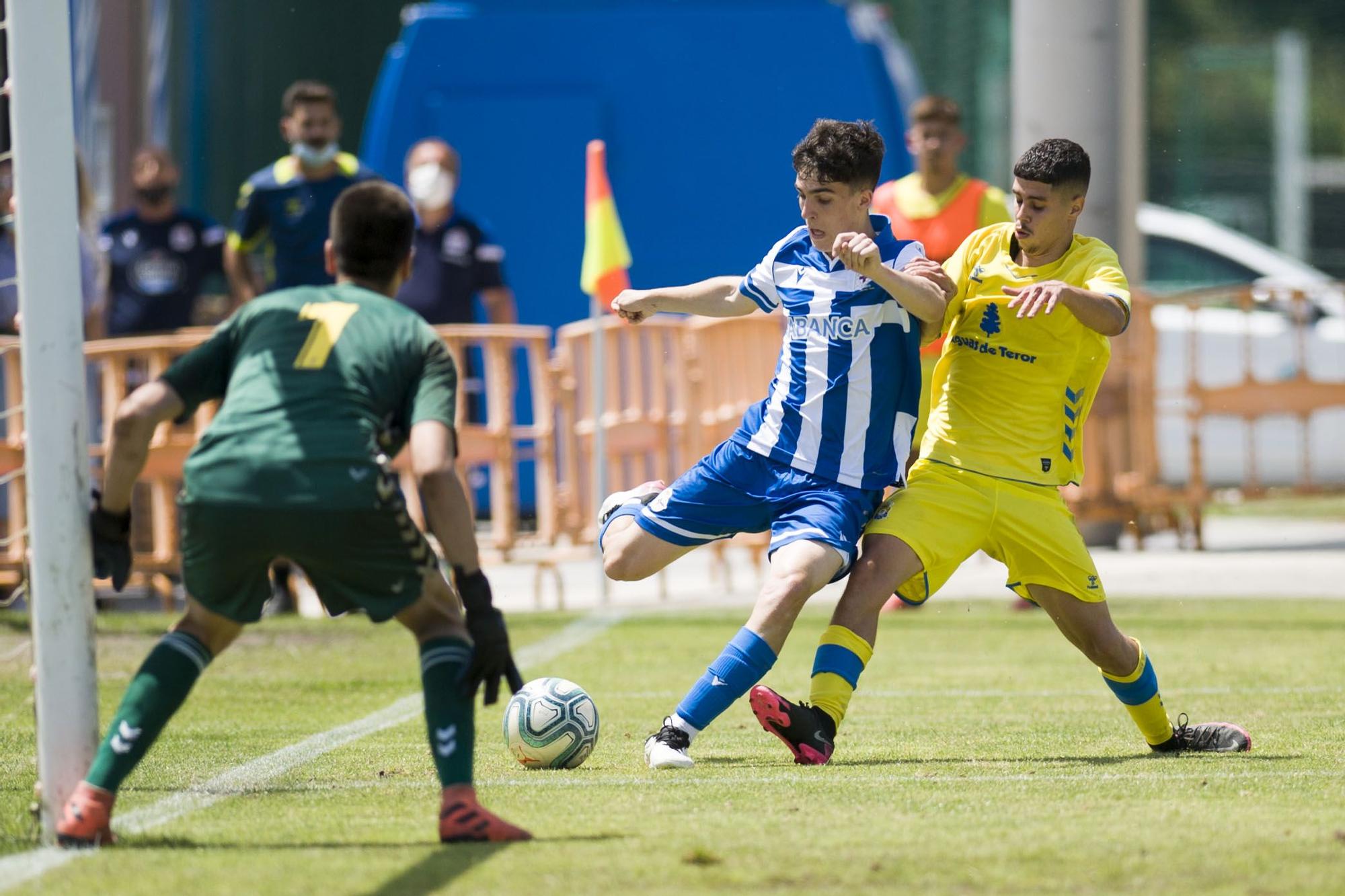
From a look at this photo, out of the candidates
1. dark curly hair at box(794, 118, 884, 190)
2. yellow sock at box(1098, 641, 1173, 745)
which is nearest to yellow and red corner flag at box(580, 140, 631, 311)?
dark curly hair at box(794, 118, 884, 190)

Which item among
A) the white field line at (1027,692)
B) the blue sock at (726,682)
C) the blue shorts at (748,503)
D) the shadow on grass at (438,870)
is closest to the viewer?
the shadow on grass at (438,870)

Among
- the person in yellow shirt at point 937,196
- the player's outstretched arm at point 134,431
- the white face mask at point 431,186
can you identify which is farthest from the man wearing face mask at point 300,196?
the player's outstretched arm at point 134,431

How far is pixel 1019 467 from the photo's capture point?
605cm

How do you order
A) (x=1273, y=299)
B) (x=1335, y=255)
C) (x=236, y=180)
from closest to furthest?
1. (x=1273, y=299)
2. (x=236, y=180)
3. (x=1335, y=255)

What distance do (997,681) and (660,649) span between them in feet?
5.56

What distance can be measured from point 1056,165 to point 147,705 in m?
2.96

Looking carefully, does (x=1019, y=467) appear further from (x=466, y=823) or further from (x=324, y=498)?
(x=324, y=498)

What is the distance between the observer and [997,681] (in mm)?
7949

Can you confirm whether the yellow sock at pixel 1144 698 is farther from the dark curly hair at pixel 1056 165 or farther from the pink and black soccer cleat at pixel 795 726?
the dark curly hair at pixel 1056 165

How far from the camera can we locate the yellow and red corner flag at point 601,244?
10.8m

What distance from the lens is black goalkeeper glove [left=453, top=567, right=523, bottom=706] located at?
4.36 metres

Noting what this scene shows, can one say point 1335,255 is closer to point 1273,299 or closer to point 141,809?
point 1273,299

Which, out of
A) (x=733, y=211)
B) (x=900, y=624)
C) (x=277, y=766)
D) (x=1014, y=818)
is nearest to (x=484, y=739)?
(x=277, y=766)

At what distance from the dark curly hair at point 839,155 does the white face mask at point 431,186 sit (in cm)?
619
